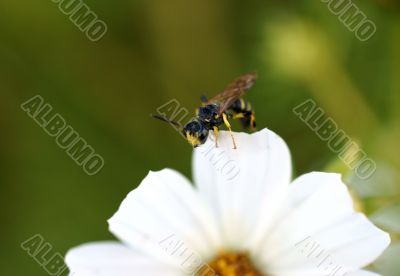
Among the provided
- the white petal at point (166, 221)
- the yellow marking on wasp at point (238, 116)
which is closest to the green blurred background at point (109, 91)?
the yellow marking on wasp at point (238, 116)

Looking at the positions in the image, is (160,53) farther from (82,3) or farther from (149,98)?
(82,3)

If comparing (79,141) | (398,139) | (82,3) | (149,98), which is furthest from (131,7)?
(398,139)

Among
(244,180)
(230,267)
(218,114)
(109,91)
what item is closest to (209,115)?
(218,114)

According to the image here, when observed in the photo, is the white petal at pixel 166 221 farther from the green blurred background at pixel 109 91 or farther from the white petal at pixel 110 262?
the green blurred background at pixel 109 91

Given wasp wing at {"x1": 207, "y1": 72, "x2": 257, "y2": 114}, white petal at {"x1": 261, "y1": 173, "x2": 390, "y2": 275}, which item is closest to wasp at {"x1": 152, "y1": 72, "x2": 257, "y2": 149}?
wasp wing at {"x1": 207, "y1": 72, "x2": 257, "y2": 114}

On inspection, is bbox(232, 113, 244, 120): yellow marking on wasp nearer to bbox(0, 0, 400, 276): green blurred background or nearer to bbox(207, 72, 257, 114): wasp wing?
bbox(207, 72, 257, 114): wasp wing

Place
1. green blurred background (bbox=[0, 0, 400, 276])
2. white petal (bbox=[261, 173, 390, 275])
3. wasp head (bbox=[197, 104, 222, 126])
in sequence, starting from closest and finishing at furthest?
white petal (bbox=[261, 173, 390, 275]) < wasp head (bbox=[197, 104, 222, 126]) < green blurred background (bbox=[0, 0, 400, 276])
